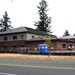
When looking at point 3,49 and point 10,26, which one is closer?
point 3,49

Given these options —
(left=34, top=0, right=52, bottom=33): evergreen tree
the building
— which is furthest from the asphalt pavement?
(left=34, top=0, right=52, bottom=33): evergreen tree

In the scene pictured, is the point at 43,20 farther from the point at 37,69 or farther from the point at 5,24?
the point at 37,69

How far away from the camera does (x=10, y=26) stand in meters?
121

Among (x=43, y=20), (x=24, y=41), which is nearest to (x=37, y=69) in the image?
(x=24, y=41)

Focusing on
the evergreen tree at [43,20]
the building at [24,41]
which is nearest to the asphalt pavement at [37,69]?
the building at [24,41]

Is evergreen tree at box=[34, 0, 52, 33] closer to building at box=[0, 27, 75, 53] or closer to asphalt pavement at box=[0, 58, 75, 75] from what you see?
building at box=[0, 27, 75, 53]

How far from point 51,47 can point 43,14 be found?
38573 millimetres

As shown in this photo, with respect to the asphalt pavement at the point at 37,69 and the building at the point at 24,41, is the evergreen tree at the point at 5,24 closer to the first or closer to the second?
the building at the point at 24,41

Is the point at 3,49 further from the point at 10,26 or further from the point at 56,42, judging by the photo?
the point at 10,26

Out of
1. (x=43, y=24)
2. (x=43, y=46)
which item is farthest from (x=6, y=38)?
(x=43, y=24)

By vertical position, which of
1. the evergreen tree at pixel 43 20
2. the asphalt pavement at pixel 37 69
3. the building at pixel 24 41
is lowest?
the asphalt pavement at pixel 37 69

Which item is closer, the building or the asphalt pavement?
the asphalt pavement

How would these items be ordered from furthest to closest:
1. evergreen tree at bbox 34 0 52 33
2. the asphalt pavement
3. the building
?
1. evergreen tree at bbox 34 0 52 33
2. the building
3. the asphalt pavement

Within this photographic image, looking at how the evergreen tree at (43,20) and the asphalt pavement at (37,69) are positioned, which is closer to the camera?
the asphalt pavement at (37,69)
